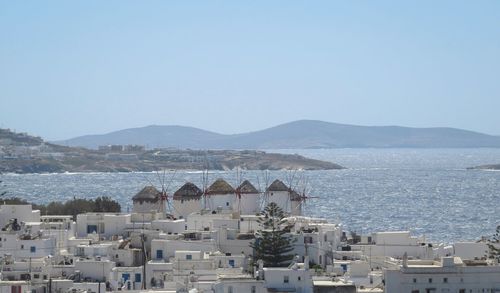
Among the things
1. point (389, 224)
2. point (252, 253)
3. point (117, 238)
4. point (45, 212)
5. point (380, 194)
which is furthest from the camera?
point (380, 194)

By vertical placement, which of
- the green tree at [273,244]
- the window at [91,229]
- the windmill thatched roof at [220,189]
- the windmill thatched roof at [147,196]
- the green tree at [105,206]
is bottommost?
the green tree at [273,244]

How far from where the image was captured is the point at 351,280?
40531 mm

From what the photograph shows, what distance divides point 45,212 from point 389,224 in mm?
26687

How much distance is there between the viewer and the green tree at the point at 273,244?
4475 centimetres

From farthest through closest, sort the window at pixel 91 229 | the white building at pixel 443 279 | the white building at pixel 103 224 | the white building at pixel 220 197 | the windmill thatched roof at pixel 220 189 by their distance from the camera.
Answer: the windmill thatched roof at pixel 220 189 → the white building at pixel 220 197 → the window at pixel 91 229 → the white building at pixel 103 224 → the white building at pixel 443 279

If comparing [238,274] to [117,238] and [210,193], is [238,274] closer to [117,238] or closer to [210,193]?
[117,238]

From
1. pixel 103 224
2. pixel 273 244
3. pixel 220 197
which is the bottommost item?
pixel 273 244

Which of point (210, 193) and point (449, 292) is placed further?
point (210, 193)

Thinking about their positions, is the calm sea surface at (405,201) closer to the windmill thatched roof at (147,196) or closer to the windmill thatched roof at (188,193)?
the windmill thatched roof at (188,193)

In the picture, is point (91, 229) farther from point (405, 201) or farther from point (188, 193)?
point (405, 201)

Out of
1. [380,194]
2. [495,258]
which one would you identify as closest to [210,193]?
[495,258]

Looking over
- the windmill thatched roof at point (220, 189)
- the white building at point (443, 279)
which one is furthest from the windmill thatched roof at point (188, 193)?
the white building at point (443, 279)

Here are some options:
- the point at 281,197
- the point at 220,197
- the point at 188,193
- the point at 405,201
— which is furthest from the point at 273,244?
the point at 405,201

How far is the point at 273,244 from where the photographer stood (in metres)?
45.4
